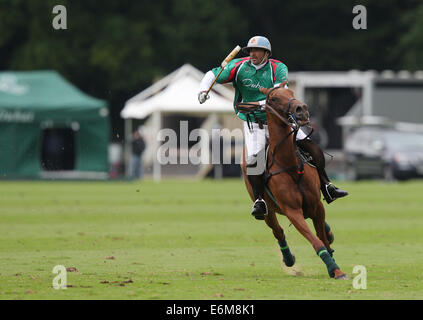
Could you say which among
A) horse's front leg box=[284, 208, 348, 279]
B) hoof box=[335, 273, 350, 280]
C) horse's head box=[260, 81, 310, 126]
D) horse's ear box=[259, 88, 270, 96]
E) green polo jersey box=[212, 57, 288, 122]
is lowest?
hoof box=[335, 273, 350, 280]

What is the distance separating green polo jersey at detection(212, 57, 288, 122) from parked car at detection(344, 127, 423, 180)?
23.6m

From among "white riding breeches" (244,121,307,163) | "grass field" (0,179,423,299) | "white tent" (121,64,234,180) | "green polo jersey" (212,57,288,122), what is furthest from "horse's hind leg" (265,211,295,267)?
"white tent" (121,64,234,180)

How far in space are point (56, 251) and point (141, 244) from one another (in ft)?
5.13

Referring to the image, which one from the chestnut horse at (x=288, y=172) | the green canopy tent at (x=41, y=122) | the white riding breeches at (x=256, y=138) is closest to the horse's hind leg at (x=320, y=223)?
the chestnut horse at (x=288, y=172)

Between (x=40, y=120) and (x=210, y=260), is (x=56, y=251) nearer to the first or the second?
(x=210, y=260)

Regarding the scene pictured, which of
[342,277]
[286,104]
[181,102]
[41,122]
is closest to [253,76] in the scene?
[286,104]

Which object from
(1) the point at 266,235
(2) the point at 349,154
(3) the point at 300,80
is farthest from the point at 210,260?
(3) the point at 300,80

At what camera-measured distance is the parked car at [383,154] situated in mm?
35219

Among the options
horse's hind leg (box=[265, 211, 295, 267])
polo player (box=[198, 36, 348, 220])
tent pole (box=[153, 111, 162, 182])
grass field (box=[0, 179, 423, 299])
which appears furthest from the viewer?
tent pole (box=[153, 111, 162, 182])

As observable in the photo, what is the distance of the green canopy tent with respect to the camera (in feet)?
121

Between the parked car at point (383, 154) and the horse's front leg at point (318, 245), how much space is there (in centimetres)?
2432

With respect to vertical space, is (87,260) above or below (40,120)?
below

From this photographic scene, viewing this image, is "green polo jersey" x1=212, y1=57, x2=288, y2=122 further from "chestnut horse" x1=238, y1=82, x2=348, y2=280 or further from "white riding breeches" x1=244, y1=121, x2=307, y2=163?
"chestnut horse" x1=238, y1=82, x2=348, y2=280

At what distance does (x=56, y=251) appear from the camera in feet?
46.3
